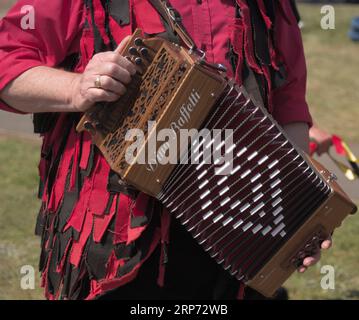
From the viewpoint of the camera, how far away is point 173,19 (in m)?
2.36

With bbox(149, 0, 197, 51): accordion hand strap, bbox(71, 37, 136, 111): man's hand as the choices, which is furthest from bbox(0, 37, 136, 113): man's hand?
bbox(149, 0, 197, 51): accordion hand strap

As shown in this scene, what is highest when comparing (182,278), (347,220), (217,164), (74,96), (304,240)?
(74,96)

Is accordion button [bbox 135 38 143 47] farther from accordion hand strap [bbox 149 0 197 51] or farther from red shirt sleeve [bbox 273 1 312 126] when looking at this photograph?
red shirt sleeve [bbox 273 1 312 126]

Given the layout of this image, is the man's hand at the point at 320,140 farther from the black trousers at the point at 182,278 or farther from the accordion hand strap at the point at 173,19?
the accordion hand strap at the point at 173,19

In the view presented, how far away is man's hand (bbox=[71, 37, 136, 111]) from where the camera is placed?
2.26 metres

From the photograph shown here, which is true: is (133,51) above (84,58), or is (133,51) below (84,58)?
above

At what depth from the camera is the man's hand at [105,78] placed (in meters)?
2.26

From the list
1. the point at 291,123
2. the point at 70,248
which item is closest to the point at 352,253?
the point at 291,123

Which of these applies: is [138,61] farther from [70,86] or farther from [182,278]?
[182,278]

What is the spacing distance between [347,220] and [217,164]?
3674 mm

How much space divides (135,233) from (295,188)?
46 centimetres

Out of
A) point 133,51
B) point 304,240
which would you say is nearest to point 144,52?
point 133,51

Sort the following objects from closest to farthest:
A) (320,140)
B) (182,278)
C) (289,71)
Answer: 1. (182,278)
2. (289,71)
3. (320,140)

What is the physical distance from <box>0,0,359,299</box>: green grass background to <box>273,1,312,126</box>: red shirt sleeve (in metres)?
2.29
